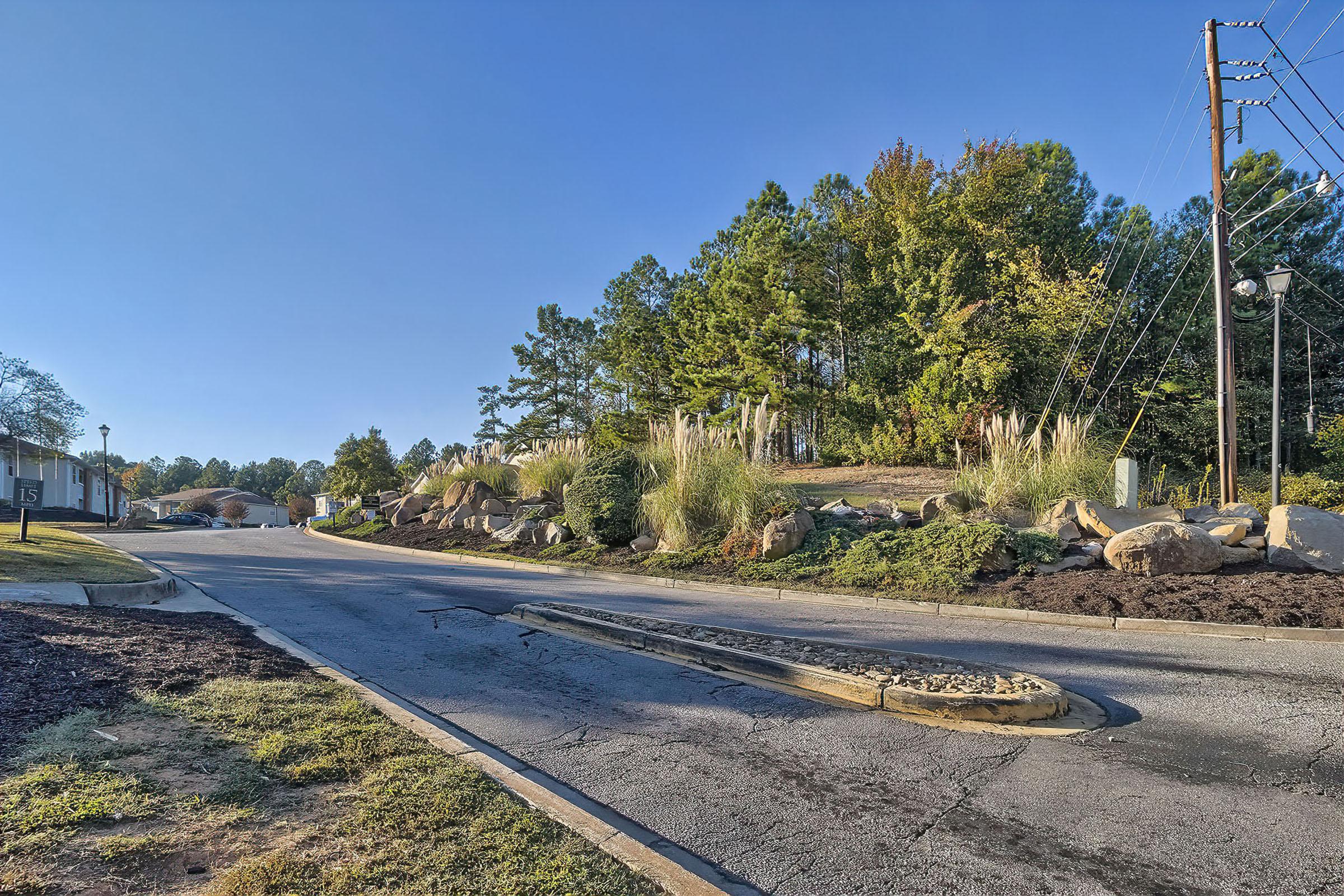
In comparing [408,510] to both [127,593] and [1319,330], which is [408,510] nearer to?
[127,593]

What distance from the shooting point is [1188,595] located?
815 cm

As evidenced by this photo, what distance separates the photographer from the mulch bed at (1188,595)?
7465 mm

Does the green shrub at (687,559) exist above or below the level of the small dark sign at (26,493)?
below

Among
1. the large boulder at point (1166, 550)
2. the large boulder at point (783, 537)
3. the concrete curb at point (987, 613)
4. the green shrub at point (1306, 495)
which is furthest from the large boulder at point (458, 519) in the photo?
the green shrub at point (1306, 495)

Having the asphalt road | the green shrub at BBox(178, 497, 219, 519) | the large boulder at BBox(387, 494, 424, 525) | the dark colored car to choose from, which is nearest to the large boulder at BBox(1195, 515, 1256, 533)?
the asphalt road

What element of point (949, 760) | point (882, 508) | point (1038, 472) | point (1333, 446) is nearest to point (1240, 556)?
point (1038, 472)

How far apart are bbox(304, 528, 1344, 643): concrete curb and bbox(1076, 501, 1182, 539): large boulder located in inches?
108

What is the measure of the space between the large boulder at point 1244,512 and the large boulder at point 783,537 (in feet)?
21.0

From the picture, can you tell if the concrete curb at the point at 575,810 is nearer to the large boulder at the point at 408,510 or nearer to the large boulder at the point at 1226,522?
the large boulder at the point at 1226,522

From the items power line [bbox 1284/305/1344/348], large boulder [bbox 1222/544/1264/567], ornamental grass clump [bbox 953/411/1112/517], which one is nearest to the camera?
large boulder [bbox 1222/544/1264/567]

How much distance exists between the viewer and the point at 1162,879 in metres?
2.88

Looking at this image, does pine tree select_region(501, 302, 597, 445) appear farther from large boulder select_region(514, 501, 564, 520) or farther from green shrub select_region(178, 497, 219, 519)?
green shrub select_region(178, 497, 219, 519)

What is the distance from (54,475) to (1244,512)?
213ft

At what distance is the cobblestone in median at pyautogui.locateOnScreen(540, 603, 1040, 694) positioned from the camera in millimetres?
5230
